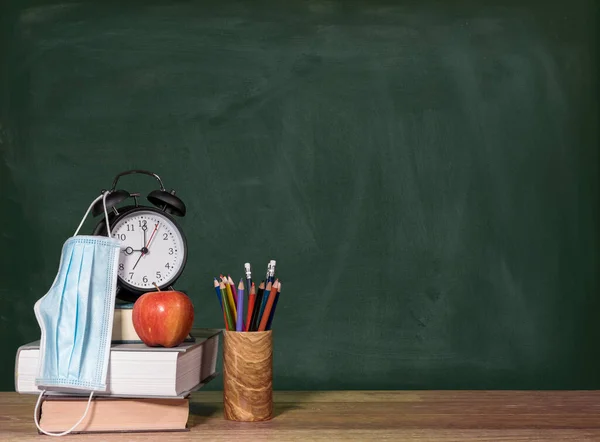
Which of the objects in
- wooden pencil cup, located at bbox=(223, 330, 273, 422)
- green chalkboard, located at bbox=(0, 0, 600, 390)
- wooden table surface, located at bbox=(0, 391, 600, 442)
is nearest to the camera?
wooden table surface, located at bbox=(0, 391, 600, 442)

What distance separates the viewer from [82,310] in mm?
1316

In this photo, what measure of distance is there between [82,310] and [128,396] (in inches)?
6.7

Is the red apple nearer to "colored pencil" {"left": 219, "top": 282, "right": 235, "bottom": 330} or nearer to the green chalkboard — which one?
"colored pencil" {"left": 219, "top": 282, "right": 235, "bottom": 330}

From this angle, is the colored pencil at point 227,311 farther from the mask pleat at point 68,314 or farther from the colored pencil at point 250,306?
the mask pleat at point 68,314

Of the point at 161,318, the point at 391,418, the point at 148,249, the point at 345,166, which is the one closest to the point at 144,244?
the point at 148,249

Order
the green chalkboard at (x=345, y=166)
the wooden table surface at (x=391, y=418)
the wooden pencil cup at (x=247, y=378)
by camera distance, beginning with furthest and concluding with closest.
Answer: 1. the green chalkboard at (x=345, y=166)
2. the wooden pencil cup at (x=247, y=378)
3. the wooden table surface at (x=391, y=418)

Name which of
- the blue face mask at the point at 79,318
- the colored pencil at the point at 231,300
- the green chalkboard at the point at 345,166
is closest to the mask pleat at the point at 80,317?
the blue face mask at the point at 79,318

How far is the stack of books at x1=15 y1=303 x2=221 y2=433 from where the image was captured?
1.28 m

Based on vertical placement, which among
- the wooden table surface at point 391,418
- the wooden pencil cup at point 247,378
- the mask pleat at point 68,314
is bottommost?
the wooden table surface at point 391,418

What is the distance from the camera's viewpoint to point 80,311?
1317mm

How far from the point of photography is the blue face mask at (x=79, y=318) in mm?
1272

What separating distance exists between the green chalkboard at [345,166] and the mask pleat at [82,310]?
606 mm

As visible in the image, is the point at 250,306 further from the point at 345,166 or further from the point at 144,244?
the point at 345,166

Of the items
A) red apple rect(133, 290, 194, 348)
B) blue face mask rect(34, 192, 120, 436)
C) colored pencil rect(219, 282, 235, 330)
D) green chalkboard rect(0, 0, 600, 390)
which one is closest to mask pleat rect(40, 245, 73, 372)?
blue face mask rect(34, 192, 120, 436)
